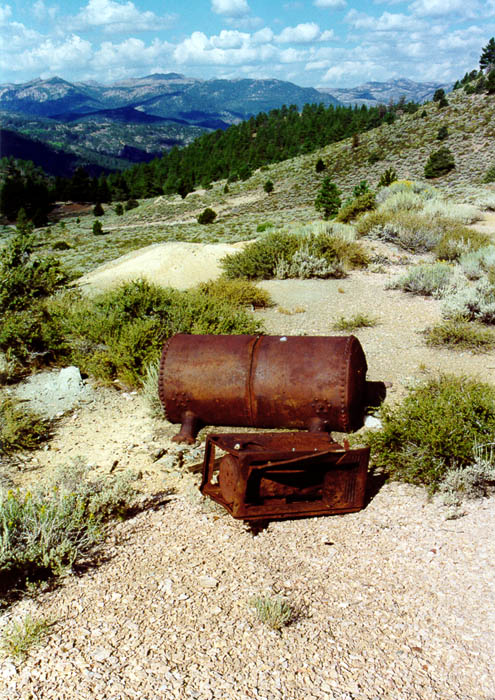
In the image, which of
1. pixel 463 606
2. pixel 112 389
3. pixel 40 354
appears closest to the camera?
pixel 463 606

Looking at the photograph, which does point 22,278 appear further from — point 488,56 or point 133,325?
point 488,56

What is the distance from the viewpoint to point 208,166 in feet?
265

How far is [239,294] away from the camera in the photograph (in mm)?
9766

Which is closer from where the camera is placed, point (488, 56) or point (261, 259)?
point (261, 259)

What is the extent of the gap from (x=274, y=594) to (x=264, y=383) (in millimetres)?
2257

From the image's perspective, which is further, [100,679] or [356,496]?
[356,496]

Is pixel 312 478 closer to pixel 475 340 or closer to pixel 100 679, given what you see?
pixel 100 679

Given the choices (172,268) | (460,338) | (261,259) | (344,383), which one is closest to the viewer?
(344,383)

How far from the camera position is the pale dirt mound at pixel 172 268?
1237 cm

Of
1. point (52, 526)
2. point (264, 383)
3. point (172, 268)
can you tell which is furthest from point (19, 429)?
point (172, 268)

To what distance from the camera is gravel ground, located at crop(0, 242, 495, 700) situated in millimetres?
2486

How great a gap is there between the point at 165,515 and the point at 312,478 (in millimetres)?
1180

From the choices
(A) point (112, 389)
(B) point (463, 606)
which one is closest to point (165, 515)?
(B) point (463, 606)

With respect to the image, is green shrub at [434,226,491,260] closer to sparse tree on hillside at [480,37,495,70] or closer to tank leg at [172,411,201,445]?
tank leg at [172,411,201,445]
